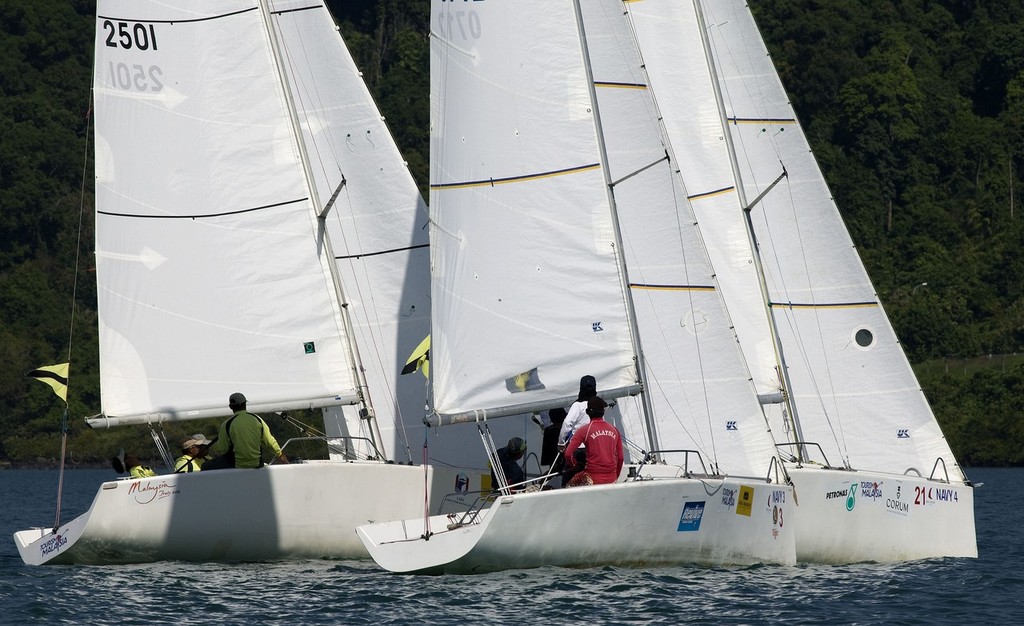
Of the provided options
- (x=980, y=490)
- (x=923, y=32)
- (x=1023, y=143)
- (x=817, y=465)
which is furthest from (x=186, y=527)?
(x=923, y=32)

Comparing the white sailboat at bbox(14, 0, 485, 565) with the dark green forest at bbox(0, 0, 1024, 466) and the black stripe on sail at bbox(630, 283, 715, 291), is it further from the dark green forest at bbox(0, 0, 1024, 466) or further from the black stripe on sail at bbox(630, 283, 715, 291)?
the dark green forest at bbox(0, 0, 1024, 466)

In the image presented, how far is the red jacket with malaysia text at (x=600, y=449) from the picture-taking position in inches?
601

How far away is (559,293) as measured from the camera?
16.2m

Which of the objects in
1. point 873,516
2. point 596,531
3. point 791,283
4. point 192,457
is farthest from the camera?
point 791,283

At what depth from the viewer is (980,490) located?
41.7 m

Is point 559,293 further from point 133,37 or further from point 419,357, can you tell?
point 133,37

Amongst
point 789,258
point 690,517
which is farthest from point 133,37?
point 690,517

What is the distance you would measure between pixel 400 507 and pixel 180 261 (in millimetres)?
3562

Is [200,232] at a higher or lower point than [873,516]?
higher

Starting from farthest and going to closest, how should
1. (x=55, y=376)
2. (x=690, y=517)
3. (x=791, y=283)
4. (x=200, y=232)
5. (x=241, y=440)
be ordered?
1. (x=791, y=283)
2. (x=200, y=232)
3. (x=55, y=376)
4. (x=241, y=440)
5. (x=690, y=517)

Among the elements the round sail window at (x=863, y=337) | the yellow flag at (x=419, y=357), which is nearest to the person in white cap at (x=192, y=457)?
the yellow flag at (x=419, y=357)

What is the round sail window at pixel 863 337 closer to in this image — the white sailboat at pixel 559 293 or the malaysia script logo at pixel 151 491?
the white sailboat at pixel 559 293

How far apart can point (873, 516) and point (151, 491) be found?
7075mm

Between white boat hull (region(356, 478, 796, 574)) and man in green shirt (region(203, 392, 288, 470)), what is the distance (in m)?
1.69
